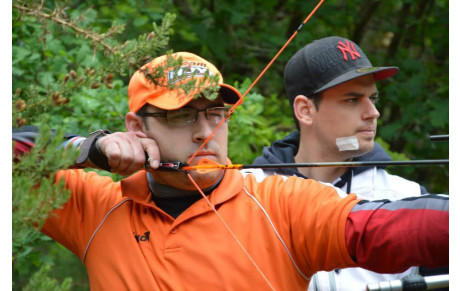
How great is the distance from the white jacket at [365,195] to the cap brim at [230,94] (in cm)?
38

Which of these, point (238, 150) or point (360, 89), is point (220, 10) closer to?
point (238, 150)

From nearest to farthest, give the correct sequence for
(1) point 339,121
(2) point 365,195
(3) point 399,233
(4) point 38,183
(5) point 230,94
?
(4) point 38,183, (3) point 399,233, (5) point 230,94, (2) point 365,195, (1) point 339,121

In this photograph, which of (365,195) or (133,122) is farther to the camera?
(365,195)

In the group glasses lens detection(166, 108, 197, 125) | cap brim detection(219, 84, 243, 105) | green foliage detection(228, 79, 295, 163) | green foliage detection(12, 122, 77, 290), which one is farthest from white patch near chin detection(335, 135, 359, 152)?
green foliage detection(12, 122, 77, 290)

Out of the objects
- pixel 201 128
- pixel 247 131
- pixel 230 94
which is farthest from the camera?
pixel 247 131

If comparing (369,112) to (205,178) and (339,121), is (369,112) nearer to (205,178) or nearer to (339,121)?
(339,121)

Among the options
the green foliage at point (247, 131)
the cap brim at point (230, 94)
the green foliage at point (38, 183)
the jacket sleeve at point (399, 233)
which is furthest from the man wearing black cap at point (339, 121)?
the green foliage at point (38, 183)

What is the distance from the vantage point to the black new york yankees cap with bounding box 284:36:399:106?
3.38 meters

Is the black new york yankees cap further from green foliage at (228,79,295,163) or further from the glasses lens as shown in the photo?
the glasses lens

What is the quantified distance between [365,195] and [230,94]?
85cm

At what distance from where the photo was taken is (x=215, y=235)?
8.21ft

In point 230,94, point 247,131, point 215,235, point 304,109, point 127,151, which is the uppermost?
point 230,94

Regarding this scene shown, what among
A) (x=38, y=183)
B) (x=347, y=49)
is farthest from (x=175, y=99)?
(x=347, y=49)

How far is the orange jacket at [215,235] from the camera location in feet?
7.77
